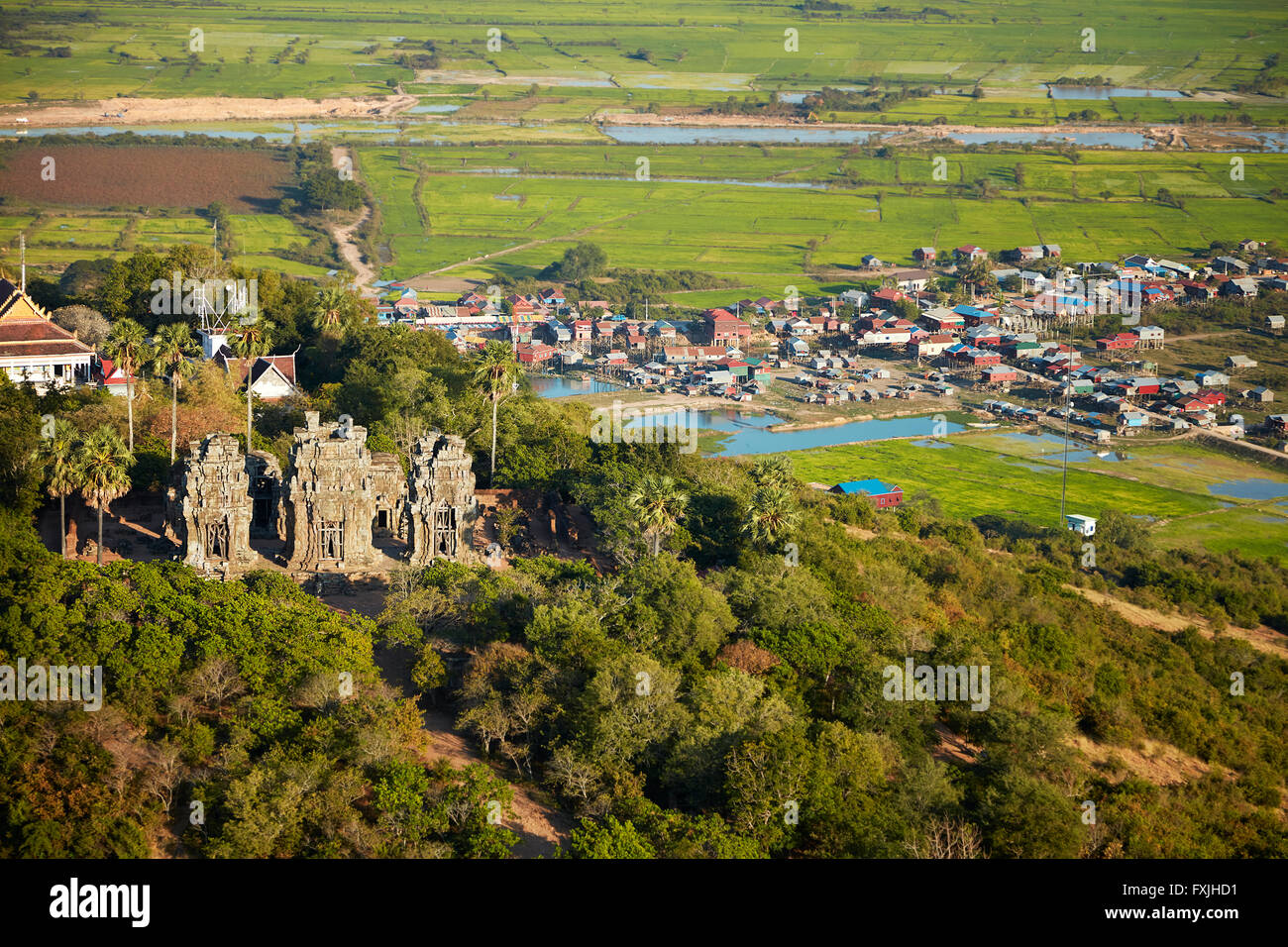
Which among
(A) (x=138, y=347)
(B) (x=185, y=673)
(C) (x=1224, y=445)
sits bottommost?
(C) (x=1224, y=445)

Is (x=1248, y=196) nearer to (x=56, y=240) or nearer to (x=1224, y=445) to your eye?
(x=1224, y=445)

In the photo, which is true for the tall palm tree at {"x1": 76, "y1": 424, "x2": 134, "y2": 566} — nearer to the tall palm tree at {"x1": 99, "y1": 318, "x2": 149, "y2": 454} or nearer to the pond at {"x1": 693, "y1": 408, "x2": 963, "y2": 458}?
the tall palm tree at {"x1": 99, "y1": 318, "x2": 149, "y2": 454}

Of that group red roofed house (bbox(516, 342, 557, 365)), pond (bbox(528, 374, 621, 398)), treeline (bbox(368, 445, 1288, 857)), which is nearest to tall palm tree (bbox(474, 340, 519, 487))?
treeline (bbox(368, 445, 1288, 857))

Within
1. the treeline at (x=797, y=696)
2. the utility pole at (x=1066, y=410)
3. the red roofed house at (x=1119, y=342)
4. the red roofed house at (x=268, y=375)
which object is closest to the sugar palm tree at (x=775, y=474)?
the treeline at (x=797, y=696)

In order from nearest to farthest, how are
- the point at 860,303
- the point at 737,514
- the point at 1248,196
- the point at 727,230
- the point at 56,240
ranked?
the point at 737,514 < the point at 860,303 < the point at 56,240 < the point at 727,230 < the point at 1248,196

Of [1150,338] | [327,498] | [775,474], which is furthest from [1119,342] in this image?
[327,498]

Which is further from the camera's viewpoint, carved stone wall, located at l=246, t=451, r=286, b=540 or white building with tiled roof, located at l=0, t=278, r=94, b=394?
white building with tiled roof, located at l=0, t=278, r=94, b=394

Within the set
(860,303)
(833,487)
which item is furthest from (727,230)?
(833,487)
